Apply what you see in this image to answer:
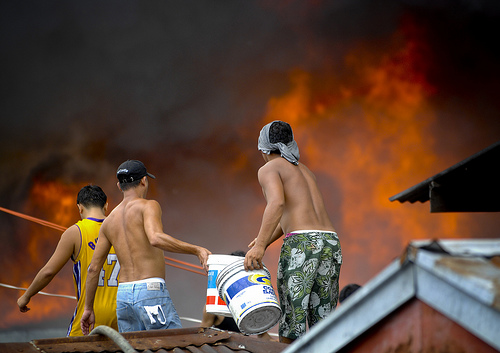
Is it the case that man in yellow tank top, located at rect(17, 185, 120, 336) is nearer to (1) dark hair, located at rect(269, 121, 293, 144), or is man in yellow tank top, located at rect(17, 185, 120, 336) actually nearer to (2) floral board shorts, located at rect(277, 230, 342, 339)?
(2) floral board shorts, located at rect(277, 230, 342, 339)

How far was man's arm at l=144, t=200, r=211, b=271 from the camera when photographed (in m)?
3.33

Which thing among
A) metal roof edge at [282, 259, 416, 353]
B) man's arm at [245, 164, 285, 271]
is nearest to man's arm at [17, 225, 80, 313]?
man's arm at [245, 164, 285, 271]

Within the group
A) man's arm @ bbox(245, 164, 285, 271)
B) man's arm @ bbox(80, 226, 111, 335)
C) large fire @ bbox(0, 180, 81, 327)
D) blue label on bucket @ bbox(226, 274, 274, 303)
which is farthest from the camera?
large fire @ bbox(0, 180, 81, 327)

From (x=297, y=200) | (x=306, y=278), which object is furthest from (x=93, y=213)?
(x=306, y=278)

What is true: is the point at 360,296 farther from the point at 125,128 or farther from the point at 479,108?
the point at 125,128

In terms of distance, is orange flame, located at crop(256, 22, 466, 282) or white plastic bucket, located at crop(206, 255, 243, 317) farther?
orange flame, located at crop(256, 22, 466, 282)

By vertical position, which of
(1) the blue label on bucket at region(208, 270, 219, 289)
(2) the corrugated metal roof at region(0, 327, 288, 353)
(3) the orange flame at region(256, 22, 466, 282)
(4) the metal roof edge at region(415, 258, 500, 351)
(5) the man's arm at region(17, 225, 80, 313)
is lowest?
(4) the metal roof edge at region(415, 258, 500, 351)

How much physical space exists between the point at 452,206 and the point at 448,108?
4947 millimetres

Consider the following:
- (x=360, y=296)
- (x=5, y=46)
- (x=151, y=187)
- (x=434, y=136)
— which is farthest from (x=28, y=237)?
(x=360, y=296)

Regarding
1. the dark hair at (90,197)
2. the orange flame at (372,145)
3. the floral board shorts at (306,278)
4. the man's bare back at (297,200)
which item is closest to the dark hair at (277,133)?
the man's bare back at (297,200)

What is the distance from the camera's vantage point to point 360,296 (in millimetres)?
1133

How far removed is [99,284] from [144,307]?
23.9 inches

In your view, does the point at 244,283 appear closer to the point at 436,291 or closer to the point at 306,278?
the point at 306,278

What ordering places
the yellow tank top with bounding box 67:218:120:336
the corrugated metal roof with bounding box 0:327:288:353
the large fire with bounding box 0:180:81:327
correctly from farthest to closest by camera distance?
1. the large fire with bounding box 0:180:81:327
2. the yellow tank top with bounding box 67:218:120:336
3. the corrugated metal roof with bounding box 0:327:288:353
